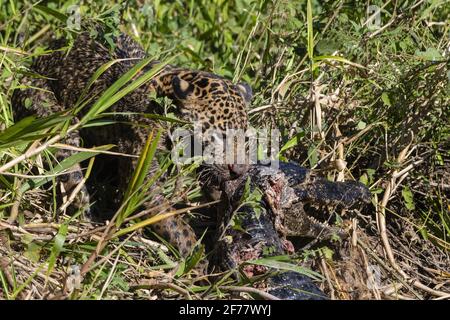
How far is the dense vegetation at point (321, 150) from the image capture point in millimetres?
6102

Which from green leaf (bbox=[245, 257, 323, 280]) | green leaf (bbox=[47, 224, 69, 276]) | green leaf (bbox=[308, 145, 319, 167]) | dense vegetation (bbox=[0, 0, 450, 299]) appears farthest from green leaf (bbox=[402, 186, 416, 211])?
green leaf (bbox=[47, 224, 69, 276])

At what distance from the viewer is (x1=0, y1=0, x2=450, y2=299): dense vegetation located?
6102 mm

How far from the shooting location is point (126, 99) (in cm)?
751

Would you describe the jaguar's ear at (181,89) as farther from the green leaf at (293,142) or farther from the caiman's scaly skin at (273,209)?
the green leaf at (293,142)

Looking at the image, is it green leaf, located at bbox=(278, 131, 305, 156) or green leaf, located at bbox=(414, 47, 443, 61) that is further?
green leaf, located at bbox=(278, 131, 305, 156)

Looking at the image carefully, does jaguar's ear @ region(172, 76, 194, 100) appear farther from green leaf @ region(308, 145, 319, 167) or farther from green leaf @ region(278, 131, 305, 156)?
green leaf @ region(308, 145, 319, 167)

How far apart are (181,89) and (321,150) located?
1.23 meters

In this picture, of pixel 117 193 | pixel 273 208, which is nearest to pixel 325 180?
pixel 273 208

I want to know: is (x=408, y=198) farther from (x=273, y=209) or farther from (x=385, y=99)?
(x=273, y=209)

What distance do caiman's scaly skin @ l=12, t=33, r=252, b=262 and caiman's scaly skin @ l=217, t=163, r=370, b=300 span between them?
0.91ft

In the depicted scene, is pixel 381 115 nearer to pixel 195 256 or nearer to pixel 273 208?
pixel 273 208

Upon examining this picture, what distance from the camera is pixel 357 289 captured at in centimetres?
651
